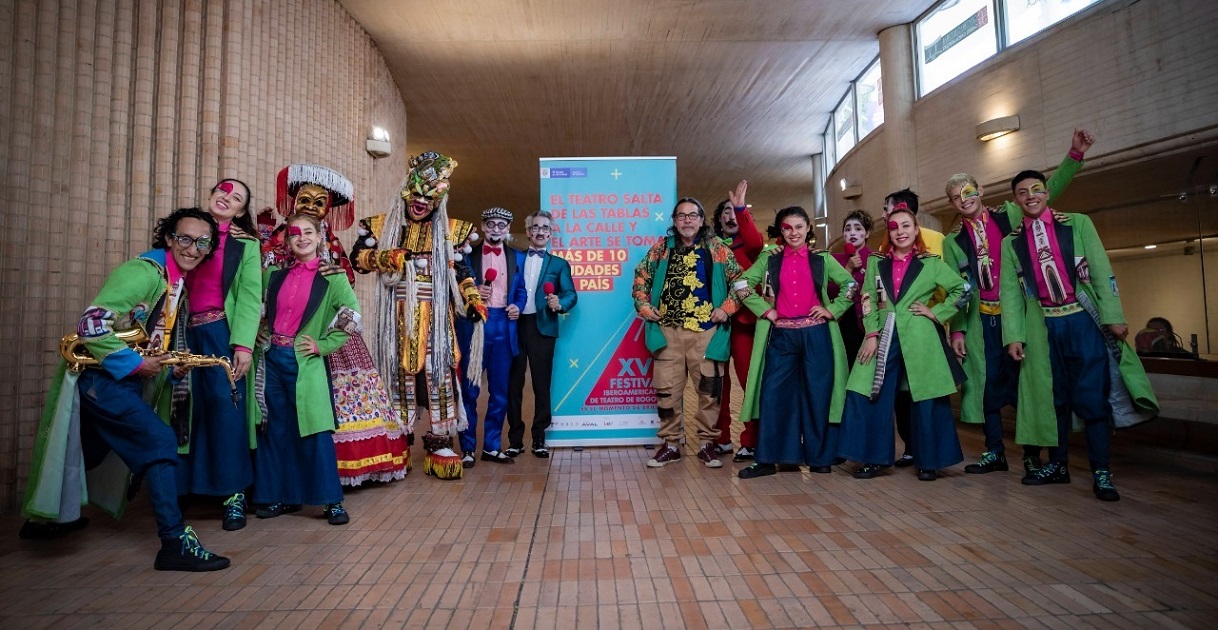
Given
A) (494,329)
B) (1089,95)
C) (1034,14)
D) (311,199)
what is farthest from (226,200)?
(1034,14)

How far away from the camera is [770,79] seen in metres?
8.84

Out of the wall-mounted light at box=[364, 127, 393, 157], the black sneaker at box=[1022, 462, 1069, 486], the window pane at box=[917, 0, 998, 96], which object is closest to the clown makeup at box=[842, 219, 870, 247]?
the black sneaker at box=[1022, 462, 1069, 486]

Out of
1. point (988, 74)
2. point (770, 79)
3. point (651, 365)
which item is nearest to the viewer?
point (651, 365)

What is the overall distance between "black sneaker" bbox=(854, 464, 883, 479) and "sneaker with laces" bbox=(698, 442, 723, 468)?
2.67 feet

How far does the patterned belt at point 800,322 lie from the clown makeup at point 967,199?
115cm

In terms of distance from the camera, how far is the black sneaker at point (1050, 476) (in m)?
3.48

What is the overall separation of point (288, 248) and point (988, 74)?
6.45 meters

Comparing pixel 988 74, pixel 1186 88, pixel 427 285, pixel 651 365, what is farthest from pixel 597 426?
pixel 988 74

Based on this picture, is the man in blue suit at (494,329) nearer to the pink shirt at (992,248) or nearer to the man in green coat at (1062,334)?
the pink shirt at (992,248)

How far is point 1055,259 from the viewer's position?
11.4 ft

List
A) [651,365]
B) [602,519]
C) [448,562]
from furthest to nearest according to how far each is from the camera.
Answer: [651,365] → [602,519] → [448,562]

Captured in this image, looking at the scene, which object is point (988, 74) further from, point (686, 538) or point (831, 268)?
point (686, 538)

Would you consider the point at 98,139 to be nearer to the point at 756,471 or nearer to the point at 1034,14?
the point at 756,471

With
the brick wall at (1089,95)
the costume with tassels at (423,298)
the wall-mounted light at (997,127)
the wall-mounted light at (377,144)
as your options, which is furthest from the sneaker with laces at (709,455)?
the wall-mounted light at (377,144)
